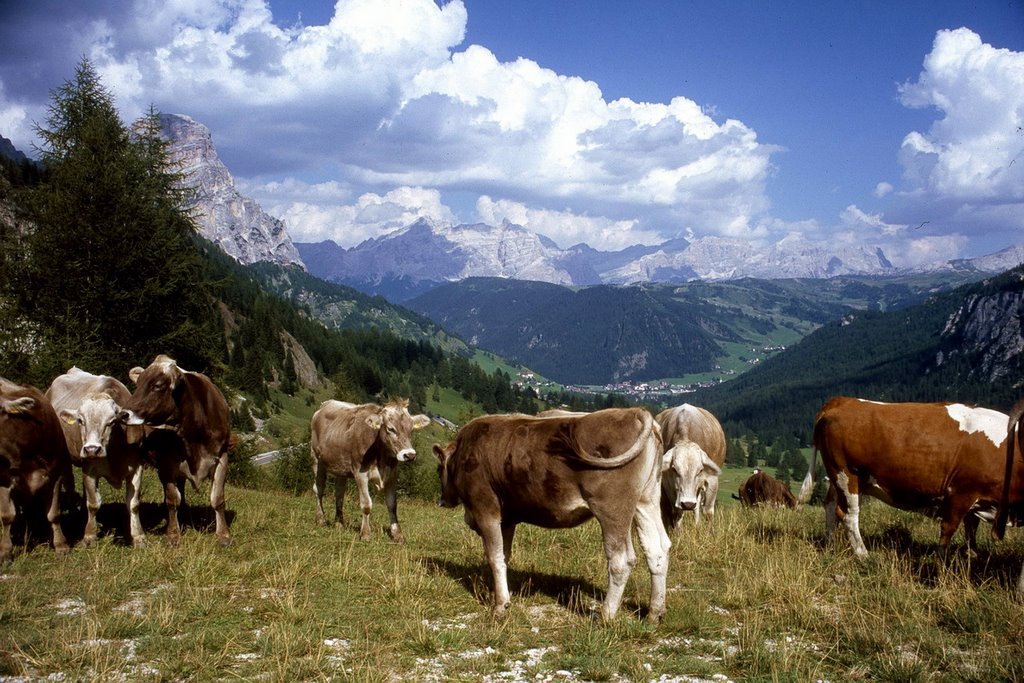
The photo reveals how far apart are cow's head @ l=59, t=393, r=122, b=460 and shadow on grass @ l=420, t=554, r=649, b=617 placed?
570cm

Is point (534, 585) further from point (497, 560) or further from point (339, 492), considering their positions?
point (339, 492)

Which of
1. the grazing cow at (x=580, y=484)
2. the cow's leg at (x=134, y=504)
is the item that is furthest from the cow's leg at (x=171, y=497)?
the grazing cow at (x=580, y=484)

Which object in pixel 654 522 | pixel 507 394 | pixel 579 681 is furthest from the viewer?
Result: pixel 507 394

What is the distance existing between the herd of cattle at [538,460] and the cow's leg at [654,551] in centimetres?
2

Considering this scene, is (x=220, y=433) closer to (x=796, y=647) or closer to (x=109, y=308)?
(x=796, y=647)

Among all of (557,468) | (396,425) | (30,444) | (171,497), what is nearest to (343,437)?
(396,425)

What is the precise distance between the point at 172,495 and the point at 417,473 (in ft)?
116

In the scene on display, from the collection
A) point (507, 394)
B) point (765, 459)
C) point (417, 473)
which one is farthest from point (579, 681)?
point (765, 459)

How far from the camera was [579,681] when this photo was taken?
5914 mm

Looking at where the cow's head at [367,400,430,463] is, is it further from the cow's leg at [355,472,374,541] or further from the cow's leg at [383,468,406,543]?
the cow's leg at [355,472,374,541]

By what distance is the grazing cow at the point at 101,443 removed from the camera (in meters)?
10.3

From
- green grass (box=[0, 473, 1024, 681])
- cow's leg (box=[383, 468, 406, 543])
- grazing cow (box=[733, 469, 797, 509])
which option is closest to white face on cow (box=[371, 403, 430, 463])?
cow's leg (box=[383, 468, 406, 543])

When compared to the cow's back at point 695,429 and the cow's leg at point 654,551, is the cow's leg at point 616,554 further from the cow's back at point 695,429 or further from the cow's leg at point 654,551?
the cow's back at point 695,429

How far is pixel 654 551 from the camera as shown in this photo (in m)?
7.51
